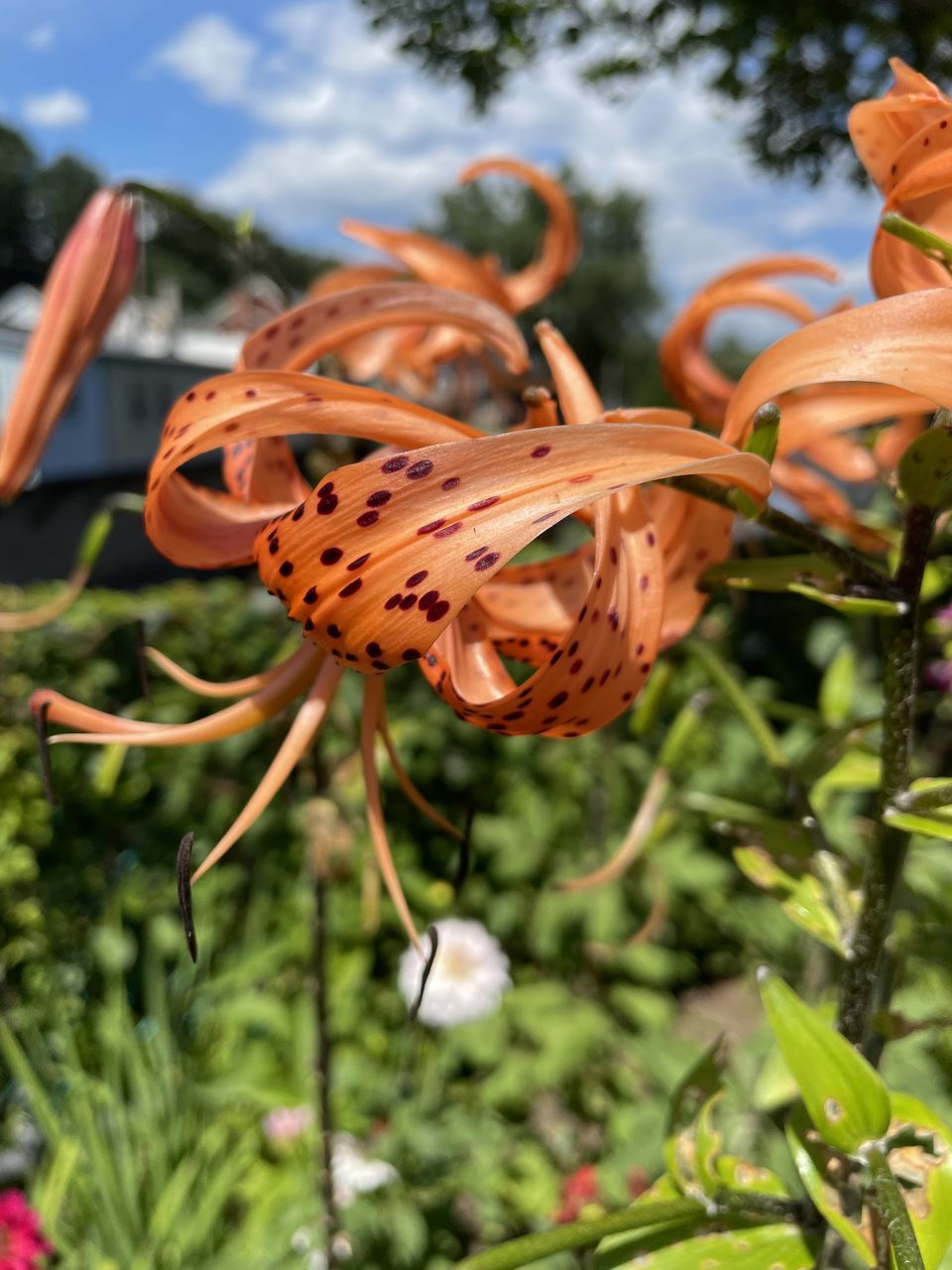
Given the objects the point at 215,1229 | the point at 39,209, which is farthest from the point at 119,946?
the point at 39,209

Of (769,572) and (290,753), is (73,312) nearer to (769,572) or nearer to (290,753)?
(290,753)

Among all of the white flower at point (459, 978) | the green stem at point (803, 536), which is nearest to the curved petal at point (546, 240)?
the green stem at point (803, 536)

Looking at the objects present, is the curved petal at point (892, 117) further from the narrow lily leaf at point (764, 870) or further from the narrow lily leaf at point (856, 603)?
the narrow lily leaf at point (764, 870)

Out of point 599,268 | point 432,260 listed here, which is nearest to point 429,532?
point 432,260

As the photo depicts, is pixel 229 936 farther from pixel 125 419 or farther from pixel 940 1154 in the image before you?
pixel 125 419

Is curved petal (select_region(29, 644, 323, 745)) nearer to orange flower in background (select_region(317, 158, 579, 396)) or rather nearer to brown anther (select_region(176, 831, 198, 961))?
brown anther (select_region(176, 831, 198, 961))

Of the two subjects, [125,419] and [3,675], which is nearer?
[3,675]
